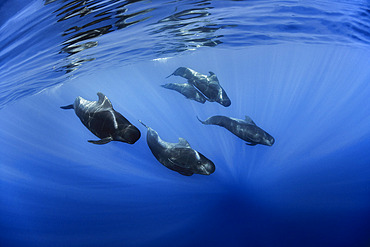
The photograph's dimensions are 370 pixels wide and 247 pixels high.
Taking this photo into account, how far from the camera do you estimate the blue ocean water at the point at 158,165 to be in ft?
22.6

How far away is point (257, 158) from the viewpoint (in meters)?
15.3

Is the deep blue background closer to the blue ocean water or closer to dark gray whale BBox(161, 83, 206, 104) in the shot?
the blue ocean water

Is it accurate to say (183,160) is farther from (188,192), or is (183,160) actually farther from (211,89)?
(188,192)

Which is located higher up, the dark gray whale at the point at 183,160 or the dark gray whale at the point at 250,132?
the dark gray whale at the point at 250,132

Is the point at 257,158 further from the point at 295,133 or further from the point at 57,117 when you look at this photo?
the point at 57,117

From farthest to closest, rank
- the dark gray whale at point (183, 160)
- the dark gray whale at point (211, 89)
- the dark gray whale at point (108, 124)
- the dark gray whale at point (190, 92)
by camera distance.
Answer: the dark gray whale at point (190, 92) → the dark gray whale at point (211, 89) → the dark gray whale at point (183, 160) → the dark gray whale at point (108, 124)

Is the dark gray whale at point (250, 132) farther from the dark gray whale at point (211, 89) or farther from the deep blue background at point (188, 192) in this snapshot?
the deep blue background at point (188, 192)

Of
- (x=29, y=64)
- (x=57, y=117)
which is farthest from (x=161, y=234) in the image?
(x=57, y=117)

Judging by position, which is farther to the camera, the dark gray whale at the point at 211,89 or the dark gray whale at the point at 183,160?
the dark gray whale at the point at 211,89

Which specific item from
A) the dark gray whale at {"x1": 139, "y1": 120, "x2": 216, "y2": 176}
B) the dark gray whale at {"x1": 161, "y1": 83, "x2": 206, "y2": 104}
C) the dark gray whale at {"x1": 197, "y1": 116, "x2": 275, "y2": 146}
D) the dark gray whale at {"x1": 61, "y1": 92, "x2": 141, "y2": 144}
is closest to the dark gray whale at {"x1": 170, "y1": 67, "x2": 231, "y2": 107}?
the dark gray whale at {"x1": 161, "y1": 83, "x2": 206, "y2": 104}

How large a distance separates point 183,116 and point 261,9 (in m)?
17.6

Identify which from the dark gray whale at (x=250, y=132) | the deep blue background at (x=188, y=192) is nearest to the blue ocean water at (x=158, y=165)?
the deep blue background at (x=188, y=192)

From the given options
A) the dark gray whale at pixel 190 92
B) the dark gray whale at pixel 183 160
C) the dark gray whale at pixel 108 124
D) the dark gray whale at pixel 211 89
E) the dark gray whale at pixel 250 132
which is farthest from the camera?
the dark gray whale at pixel 190 92

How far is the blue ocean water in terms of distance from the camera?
6898mm
